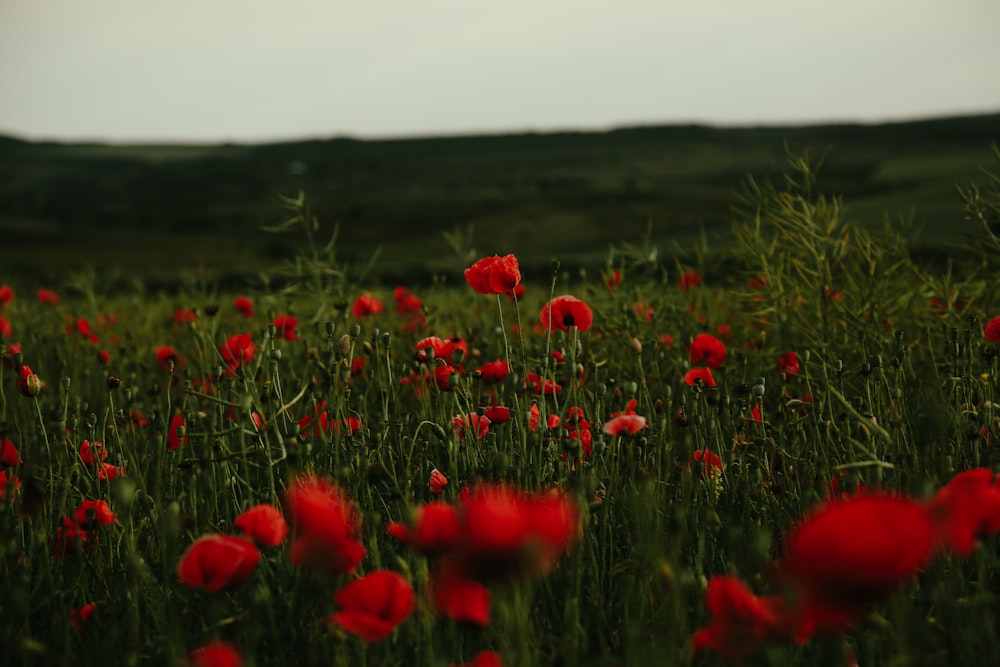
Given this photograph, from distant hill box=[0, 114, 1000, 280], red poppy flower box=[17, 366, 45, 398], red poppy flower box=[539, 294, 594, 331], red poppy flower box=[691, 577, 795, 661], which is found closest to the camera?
red poppy flower box=[691, 577, 795, 661]

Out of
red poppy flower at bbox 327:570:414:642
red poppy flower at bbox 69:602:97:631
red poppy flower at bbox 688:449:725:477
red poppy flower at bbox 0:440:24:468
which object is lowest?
red poppy flower at bbox 69:602:97:631

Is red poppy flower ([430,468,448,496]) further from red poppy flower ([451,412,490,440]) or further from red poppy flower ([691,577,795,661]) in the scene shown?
red poppy flower ([691,577,795,661])

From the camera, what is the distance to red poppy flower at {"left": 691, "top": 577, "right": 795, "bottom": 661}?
0.89 metres

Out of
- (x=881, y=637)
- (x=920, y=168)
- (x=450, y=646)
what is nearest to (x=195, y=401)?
(x=450, y=646)

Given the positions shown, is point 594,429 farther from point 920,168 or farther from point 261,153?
point 261,153

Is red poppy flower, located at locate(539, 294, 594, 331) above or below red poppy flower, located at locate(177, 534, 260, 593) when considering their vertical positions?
above

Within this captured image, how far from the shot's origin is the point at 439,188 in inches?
2303

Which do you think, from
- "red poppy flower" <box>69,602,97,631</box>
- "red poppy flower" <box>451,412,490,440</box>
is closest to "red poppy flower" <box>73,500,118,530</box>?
"red poppy flower" <box>69,602,97,631</box>

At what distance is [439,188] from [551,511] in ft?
193

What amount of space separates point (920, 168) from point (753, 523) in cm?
5168

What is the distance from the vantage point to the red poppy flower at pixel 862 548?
2.30 feet

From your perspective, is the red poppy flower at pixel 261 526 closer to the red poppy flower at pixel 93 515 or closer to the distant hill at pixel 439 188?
the red poppy flower at pixel 93 515

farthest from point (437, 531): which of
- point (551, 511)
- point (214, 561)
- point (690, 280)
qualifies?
point (690, 280)

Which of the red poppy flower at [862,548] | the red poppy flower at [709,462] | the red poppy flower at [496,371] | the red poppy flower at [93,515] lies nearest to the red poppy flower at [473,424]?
the red poppy flower at [496,371]
